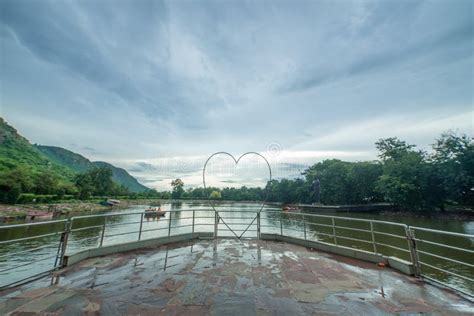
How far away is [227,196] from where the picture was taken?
70.6 meters

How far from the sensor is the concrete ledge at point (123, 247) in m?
4.04

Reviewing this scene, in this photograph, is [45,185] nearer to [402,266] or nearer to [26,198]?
[26,198]

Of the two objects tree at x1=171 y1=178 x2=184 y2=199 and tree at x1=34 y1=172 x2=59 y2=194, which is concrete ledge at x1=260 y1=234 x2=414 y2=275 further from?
tree at x1=171 y1=178 x2=184 y2=199

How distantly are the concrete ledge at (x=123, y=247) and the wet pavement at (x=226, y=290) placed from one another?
18 centimetres

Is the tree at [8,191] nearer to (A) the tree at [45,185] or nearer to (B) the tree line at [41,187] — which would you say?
(B) the tree line at [41,187]

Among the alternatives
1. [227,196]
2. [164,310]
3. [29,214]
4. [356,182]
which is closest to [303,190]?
[356,182]

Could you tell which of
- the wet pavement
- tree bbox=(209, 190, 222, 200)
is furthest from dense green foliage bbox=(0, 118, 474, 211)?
the wet pavement

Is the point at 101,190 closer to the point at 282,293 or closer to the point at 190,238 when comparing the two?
the point at 190,238

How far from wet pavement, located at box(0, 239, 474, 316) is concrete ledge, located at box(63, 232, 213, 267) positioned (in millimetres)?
182

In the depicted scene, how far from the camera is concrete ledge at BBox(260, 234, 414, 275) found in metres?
3.79

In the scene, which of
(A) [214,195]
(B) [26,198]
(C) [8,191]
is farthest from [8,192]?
(A) [214,195]

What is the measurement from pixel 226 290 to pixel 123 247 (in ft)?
10.8

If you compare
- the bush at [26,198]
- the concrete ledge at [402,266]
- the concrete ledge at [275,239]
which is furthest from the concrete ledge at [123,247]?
the bush at [26,198]

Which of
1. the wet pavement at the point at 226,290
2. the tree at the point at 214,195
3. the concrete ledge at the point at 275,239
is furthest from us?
the tree at the point at 214,195
